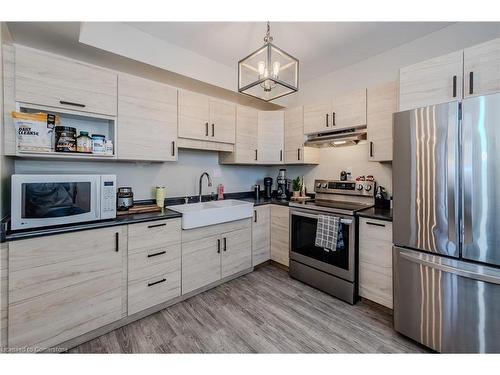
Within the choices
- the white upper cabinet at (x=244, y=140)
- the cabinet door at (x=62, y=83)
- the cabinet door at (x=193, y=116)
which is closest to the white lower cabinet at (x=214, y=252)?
the white upper cabinet at (x=244, y=140)

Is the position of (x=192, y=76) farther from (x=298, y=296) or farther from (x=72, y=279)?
(x=298, y=296)

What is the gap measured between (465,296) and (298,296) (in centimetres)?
132

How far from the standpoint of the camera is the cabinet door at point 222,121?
2.60 m

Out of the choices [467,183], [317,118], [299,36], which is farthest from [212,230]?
[299,36]

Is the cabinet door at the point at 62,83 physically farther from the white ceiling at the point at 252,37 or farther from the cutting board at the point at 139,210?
the cutting board at the point at 139,210

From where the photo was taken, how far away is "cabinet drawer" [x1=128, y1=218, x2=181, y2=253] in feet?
5.93

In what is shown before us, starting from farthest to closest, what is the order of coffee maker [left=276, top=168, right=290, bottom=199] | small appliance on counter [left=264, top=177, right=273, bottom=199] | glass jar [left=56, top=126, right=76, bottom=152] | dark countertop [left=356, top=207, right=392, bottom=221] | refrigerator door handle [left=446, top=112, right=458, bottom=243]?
1. small appliance on counter [left=264, top=177, right=273, bottom=199]
2. coffee maker [left=276, top=168, right=290, bottom=199]
3. dark countertop [left=356, top=207, right=392, bottom=221]
4. glass jar [left=56, top=126, right=76, bottom=152]
5. refrigerator door handle [left=446, top=112, right=458, bottom=243]

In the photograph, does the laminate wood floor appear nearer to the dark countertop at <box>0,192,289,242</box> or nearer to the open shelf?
the dark countertop at <box>0,192,289,242</box>

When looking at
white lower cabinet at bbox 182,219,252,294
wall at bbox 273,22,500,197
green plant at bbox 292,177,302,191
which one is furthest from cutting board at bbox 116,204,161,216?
wall at bbox 273,22,500,197

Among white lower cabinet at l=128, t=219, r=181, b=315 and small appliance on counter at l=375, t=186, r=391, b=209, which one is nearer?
white lower cabinet at l=128, t=219, r=181, b=315

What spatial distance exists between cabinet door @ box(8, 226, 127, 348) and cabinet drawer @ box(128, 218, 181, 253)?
7 cm

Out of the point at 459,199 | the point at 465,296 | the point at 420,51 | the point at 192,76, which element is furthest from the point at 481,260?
the point at 192,76

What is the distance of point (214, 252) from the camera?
2.37 meters

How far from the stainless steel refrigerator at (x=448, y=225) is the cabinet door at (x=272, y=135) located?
5.25 ft
